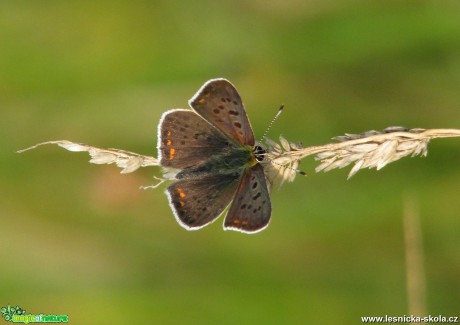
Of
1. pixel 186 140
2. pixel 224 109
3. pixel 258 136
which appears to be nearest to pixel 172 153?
pixel 186 140

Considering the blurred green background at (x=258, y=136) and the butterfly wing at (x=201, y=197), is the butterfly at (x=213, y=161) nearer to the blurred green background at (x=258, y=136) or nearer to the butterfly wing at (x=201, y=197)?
the butterfly wing at (x=201, y=197)

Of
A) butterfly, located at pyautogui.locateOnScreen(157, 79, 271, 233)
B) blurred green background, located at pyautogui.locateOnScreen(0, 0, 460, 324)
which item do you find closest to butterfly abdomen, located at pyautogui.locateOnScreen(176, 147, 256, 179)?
butterfly, located at pyautogui.locateOnScreen(157, 79, 271, 233)

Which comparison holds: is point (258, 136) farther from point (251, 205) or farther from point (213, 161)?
point (251, 205)

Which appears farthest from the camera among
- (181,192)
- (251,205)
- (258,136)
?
(258,136)

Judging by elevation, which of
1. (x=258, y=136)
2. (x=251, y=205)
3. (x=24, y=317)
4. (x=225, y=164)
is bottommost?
(x=24, y=317)

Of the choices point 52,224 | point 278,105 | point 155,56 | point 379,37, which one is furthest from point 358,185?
point 52,224

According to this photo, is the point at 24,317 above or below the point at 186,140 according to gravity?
below

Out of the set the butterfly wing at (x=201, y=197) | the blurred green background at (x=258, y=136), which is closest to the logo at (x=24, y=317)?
the blurred green background at (x=258, y=136)
